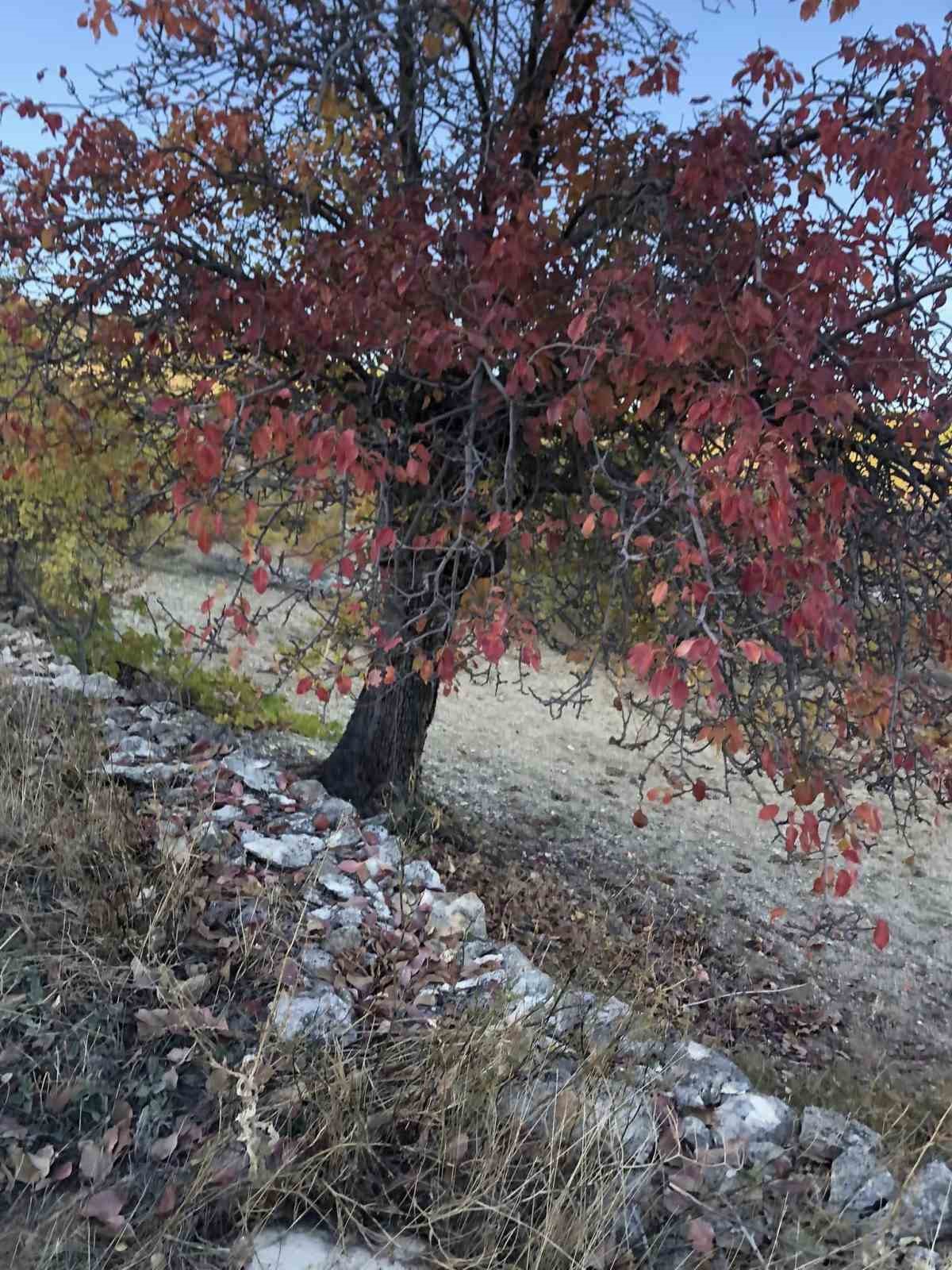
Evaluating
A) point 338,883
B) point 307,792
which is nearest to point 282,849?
point 338,883

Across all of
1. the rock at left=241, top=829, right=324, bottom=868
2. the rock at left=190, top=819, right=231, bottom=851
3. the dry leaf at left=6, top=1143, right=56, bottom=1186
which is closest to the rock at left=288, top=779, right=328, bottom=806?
the rock at left=241, top=829, right=324, bottom=868

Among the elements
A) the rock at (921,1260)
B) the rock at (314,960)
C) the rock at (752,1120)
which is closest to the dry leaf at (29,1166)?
the rock at (314,960)

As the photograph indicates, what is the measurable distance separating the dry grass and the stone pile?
5 centimetres

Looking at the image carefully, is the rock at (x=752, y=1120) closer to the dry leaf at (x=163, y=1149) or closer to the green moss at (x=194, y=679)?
the dry leaf at (x=163, y=1149)

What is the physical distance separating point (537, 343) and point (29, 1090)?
2.79 meters

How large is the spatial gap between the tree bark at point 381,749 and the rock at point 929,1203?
10.5ft

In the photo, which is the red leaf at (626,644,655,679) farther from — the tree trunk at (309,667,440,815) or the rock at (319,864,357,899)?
the tree trunk at (309,667,440,815)

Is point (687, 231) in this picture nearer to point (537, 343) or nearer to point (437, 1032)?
point (537, 343)

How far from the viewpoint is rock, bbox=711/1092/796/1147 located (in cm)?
274

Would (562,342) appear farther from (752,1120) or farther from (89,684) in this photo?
(89,684)

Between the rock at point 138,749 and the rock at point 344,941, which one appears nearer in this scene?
the rock at point 344,941

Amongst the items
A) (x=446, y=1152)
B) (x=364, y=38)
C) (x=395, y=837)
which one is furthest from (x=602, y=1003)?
(x=364, y=38)

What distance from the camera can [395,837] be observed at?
468 centimetres

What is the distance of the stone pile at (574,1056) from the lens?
233 centimetres
